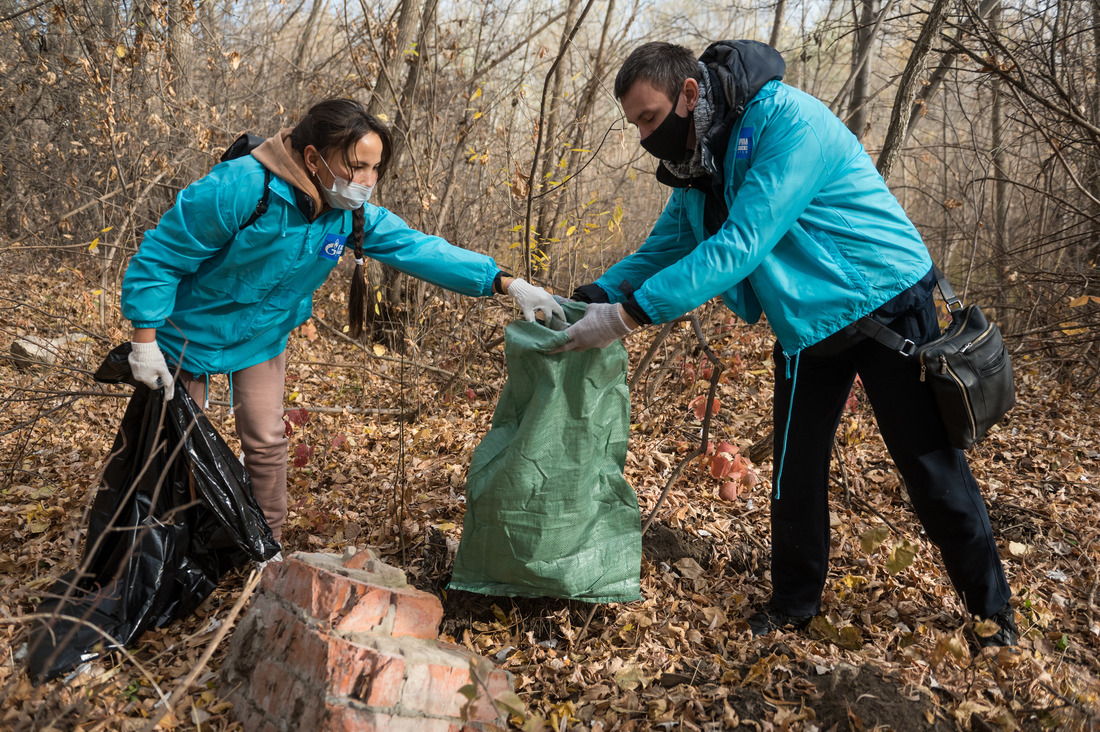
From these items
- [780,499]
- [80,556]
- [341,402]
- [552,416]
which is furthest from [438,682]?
[341,402]

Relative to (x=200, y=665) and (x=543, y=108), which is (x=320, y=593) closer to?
(x=200, y=665)

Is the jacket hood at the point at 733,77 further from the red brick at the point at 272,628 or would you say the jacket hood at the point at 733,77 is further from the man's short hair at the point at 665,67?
the red brick at the point at 272,628

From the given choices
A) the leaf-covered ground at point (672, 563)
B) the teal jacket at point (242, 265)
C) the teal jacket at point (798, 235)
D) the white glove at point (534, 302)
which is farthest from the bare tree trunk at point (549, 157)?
the teal jacket at point (798, 235)

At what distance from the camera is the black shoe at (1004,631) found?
233cm

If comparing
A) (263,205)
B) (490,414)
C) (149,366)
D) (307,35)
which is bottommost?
(490,414)

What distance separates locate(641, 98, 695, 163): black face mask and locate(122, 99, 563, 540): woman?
0.61m

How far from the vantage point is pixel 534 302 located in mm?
2559

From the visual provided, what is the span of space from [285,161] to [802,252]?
166 cm

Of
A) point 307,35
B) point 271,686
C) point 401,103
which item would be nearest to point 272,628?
point 271,686

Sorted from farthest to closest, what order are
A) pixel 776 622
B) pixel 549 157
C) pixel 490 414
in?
1. pixel 549 157
2. pixel 490 414
3. pixel 776 622

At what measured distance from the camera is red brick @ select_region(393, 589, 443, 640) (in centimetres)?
211

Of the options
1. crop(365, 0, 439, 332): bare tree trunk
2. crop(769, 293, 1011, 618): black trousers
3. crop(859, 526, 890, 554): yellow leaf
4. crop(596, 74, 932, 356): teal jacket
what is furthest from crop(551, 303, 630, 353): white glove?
crop(365, 0, 439, 332): bare tree trunk

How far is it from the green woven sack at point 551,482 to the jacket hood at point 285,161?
2.73ft

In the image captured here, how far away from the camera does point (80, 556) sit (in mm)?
2828
